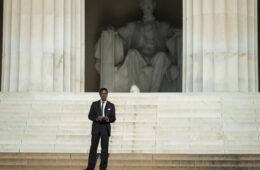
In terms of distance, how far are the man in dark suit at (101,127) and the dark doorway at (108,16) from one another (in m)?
12.8

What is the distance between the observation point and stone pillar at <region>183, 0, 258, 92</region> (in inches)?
801

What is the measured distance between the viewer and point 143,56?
25.7 metres

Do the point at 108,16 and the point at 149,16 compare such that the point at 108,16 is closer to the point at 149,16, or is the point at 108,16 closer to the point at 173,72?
the point at 149,16

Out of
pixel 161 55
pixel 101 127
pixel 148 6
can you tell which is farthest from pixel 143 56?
pixel 101 127

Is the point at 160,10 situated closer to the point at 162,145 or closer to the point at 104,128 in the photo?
the point at 162,145

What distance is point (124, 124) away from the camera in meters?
17.4

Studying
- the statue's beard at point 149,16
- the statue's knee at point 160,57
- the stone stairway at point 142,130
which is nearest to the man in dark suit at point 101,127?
the stone stairway at point 142,130

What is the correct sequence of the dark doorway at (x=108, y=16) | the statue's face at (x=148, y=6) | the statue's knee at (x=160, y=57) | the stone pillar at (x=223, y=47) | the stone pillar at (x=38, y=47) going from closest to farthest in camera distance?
1. the stone pillar at (x=223, y=47)
2. the stone pillar at (x=38, y=47)
3. the statue's knee at (x=160, y=57)
4. the statue's face at (x=148, y=6)
5. the dark doorway at (x=108, y=16)

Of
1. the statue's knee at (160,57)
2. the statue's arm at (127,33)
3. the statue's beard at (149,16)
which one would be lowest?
the statue's knee at (160,57)

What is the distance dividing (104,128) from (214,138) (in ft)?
11.3

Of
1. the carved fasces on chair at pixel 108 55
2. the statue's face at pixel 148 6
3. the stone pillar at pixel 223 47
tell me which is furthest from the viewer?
the statue's face at pixel 148 6

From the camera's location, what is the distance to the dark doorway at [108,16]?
27.4m

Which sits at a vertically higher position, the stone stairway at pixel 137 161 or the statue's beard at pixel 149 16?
the statue's beard at pixel 149 16

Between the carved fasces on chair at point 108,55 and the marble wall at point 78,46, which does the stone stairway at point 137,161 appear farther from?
the carved fasces on chair at point 108,55
